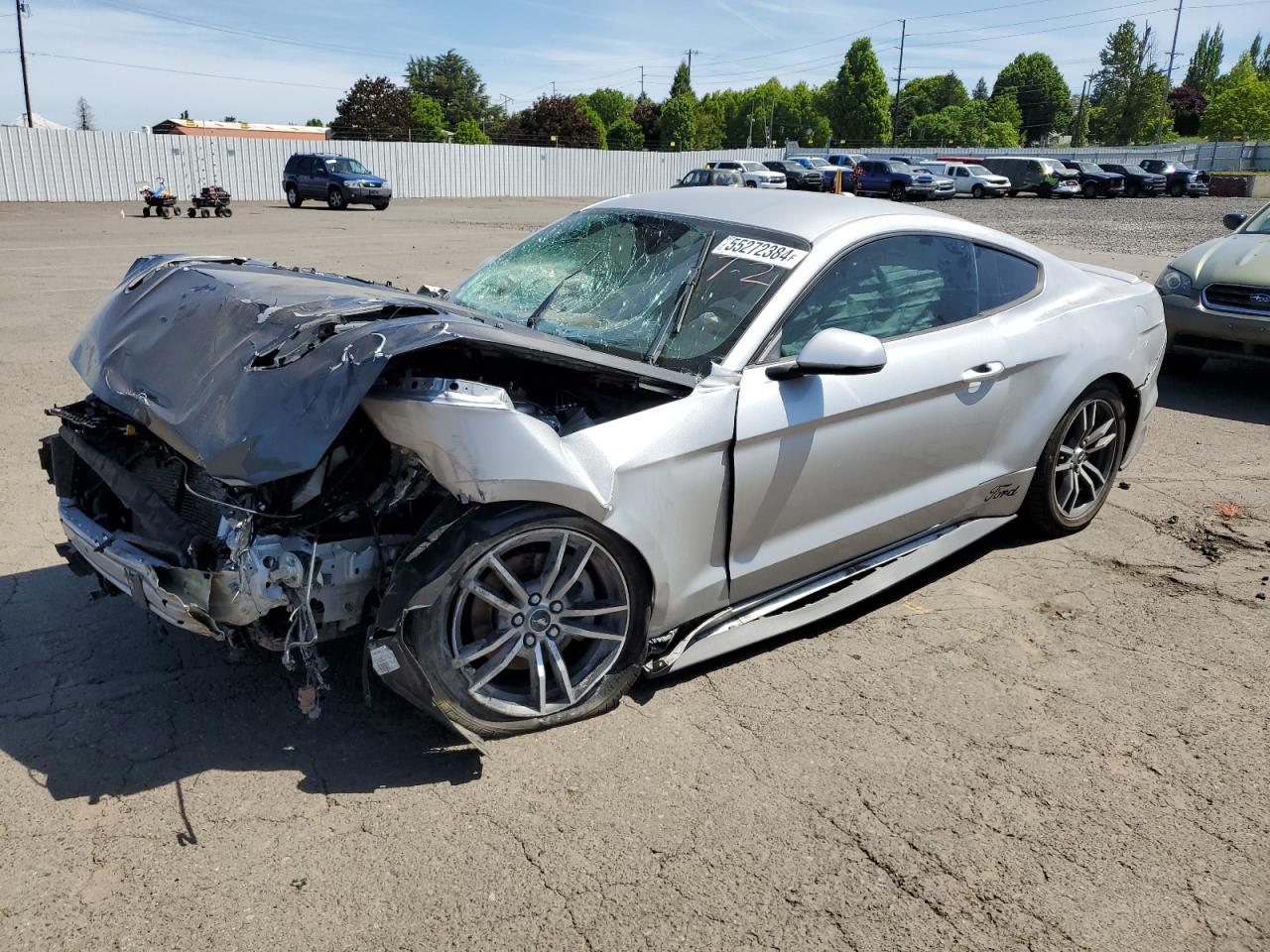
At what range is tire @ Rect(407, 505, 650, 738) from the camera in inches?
115

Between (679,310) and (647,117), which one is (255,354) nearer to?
(679,310)

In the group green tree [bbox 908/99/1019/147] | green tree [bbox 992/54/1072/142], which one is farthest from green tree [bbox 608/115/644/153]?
green tree [bbox 992/54/1072/142]

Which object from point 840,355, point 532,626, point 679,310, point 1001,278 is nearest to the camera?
point 532,626

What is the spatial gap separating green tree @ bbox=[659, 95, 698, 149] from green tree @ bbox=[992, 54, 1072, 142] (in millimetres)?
59723

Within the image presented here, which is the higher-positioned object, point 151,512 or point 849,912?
point 151,512

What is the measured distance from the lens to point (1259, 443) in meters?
6.90

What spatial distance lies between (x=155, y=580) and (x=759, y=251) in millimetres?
2369

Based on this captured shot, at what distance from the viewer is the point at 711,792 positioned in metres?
2.99

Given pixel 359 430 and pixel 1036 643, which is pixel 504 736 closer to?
pixel 359 430

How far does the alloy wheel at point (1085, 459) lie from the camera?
4789 millimetres

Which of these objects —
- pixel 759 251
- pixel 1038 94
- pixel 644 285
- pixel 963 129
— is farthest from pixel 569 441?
pixel 1038 94

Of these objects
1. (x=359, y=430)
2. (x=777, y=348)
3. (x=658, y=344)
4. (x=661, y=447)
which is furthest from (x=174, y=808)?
(x=777, y=348)

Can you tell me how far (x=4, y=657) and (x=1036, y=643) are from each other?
12.8 ft

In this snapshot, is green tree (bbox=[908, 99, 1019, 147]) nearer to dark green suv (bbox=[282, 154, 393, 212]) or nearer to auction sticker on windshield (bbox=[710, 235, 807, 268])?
dark green suv (bbox=[282, 154, 393, 212])
